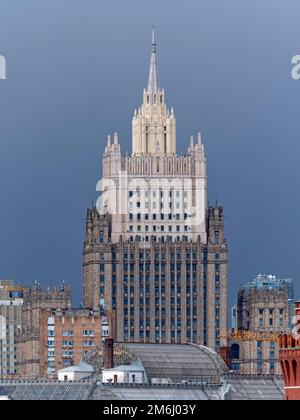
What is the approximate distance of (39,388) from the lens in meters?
167

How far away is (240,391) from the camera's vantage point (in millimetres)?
183000
